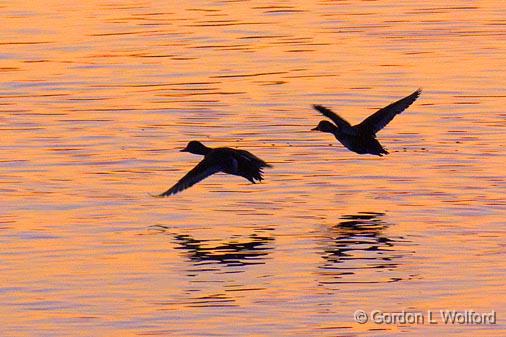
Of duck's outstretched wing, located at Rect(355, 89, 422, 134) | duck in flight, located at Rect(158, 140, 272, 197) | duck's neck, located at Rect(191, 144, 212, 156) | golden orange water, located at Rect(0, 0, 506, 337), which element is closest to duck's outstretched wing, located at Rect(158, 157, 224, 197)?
duck in flight, located at Rect(158, 140, 272, 197)

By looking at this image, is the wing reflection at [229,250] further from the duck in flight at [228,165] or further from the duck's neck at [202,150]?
the duck's neck at [202,150]

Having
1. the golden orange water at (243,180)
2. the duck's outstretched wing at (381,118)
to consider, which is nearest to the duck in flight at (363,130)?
the duck's outstretched wing at (381,118)

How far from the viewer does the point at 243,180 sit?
18.6 meters

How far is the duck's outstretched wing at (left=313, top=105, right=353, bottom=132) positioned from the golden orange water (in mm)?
572

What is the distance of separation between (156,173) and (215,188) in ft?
3.23

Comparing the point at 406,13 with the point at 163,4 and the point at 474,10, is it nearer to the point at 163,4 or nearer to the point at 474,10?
the point at 474,10

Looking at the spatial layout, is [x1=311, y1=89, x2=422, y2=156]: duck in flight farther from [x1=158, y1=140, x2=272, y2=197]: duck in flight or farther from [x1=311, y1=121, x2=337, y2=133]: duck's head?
[x1=158, y1=140, x2=272, y2=197]: duck in flight

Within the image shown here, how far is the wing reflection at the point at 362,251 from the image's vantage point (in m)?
13.9

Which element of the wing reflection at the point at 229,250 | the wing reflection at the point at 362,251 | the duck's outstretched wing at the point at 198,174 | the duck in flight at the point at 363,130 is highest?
the duck in flight at the point at 363,130

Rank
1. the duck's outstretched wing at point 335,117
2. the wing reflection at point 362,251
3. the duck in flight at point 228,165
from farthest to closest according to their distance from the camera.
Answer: the duck's outstretched wing at point 335,117
the duck in flight at point 228,165
the wing reflection at point 362,251

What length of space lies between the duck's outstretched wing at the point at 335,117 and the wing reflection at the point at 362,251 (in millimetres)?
1575

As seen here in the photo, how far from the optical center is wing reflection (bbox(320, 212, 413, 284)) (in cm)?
1390

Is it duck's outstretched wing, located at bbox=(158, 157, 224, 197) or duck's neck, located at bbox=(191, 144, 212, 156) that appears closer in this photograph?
duck's outstretched wing, located at bbox=(158, 157, 224, 197)

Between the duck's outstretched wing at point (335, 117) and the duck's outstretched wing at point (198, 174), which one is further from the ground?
the duck's outstretched wing at point (335, 117)
